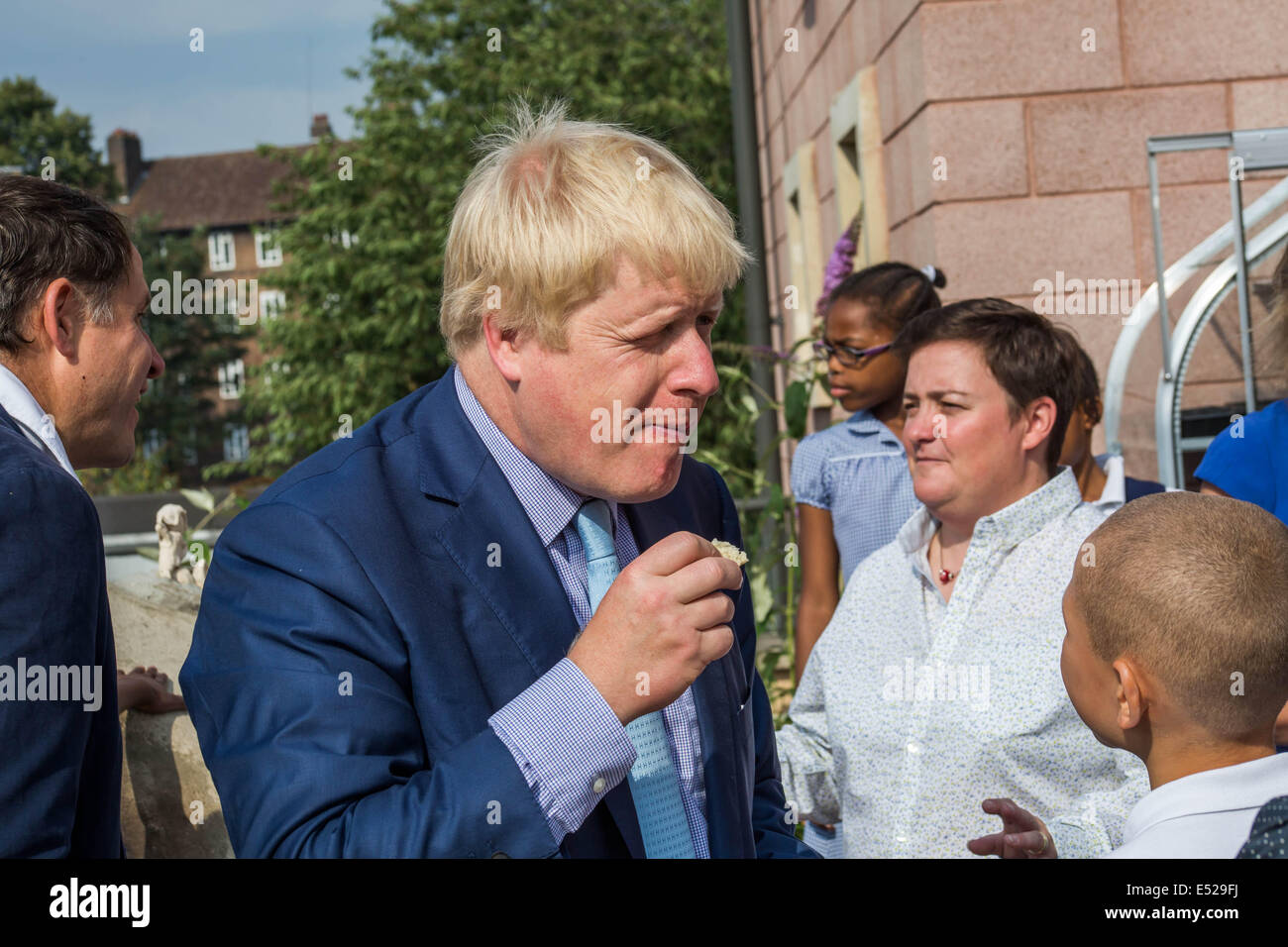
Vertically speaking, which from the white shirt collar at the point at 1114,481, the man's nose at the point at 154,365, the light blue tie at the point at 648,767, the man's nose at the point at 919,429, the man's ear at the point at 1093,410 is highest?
the man's nose at the point at 154,365

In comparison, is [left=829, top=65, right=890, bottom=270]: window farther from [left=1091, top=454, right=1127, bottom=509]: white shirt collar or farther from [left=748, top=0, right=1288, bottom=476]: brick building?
[left=1091, top=454, right=1127, bottom=509]: white shirt collar

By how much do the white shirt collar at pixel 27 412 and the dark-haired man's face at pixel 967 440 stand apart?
5.06ft

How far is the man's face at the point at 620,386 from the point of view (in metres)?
1.45

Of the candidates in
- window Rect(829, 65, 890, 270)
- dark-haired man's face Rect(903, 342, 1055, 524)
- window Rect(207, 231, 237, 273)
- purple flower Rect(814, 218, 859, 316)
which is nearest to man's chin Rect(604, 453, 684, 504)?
dark-haired man's face Rect(903, 342, 1055, 524)

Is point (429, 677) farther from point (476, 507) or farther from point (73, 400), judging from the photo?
point (73, 400)

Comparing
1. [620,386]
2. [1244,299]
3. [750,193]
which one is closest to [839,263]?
[1244,299]

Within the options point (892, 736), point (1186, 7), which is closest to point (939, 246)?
point (1186, 7)

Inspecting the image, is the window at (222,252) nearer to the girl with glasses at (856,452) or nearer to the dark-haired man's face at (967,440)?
the girl with glasses at (856,452)

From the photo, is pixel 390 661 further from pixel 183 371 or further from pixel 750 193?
pixel 183 371

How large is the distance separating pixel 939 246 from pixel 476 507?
3557 millimetres

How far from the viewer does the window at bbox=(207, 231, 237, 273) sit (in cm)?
5347

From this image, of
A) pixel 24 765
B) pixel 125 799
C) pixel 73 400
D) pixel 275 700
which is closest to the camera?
pixel 275 700

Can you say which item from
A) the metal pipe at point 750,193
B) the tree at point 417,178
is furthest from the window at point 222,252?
the metal pipe at point 750,193

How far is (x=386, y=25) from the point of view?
2122cm
